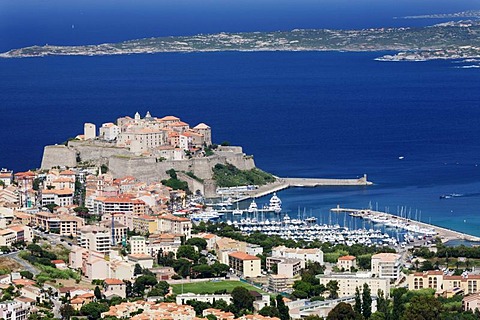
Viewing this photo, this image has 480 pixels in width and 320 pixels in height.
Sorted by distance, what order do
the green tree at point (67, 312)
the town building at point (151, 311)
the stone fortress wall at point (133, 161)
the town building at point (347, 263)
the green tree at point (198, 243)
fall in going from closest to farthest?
the town building at point (151, 311), the green tree at point (67, 312), the town building at point (347, 263), the green tree at point (198, 243), the stone fortress wall at point (133, 161)

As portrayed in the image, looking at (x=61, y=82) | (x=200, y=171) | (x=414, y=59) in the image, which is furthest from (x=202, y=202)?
(x=414, y=59)

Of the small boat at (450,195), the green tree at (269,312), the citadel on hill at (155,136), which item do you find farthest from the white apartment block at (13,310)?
the small boat at (450,195)

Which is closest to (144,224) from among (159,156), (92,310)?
(159,156)

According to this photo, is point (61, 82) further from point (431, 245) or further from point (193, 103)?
point (431, 245)

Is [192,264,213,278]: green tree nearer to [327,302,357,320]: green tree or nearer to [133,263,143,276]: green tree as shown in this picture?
[133,263,143,276]: green tree

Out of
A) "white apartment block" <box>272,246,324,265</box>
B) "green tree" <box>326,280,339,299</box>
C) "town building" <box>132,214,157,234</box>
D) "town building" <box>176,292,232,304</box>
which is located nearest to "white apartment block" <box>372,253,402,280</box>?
"green tree" <box>326,280,339,299</box>

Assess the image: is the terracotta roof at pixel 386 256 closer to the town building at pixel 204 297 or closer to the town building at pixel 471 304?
the town building at pixel 471 304
